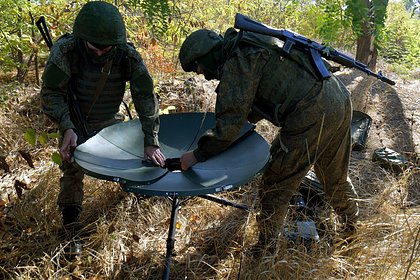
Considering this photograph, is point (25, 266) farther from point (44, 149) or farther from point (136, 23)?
point (136, 23)

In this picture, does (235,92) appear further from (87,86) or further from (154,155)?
(87,86)

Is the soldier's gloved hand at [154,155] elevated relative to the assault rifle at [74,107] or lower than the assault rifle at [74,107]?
lower

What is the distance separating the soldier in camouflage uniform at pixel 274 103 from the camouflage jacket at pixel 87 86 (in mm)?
414

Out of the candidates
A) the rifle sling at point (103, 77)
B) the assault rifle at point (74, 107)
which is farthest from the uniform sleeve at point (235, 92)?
the assault rifle at point (74, 107)

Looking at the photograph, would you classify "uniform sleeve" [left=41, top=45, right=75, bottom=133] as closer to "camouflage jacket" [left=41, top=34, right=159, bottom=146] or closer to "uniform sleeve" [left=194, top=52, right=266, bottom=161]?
"camouflage jacket" [left=41, top=34, right=159, bottom=146]

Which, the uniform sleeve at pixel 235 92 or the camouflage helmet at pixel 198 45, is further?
the camouflage helmet at pixel 198 45

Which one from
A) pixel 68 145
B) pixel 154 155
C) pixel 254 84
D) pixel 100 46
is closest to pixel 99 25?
pixel 100 46

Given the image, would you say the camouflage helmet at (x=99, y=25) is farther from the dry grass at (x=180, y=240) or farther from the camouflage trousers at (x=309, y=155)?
the dry grass at (x=180, y=240)

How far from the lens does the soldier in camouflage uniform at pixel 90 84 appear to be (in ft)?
8.37

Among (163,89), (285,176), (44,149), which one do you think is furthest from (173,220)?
(163,89)

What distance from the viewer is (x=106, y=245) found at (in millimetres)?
3014

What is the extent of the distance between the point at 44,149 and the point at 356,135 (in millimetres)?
3863

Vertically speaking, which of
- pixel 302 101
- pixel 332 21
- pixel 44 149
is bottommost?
pixel 44 149

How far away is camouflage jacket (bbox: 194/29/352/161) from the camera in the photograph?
7.86ft
